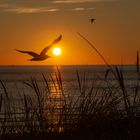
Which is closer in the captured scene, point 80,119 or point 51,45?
point 80,119

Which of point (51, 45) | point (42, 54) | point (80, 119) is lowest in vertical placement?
point (80, 119)

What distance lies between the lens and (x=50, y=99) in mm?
9039

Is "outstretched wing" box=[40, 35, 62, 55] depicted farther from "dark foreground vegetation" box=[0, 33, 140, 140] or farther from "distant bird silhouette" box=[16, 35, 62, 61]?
"dark foreground vegetation" box=[0, 33, 140, 140]

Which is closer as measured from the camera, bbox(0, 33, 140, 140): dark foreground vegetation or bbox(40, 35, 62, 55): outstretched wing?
bbox(0, 33, 140, 140): dark foreground vegetation

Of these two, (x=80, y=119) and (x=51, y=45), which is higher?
(x=51, y=45)

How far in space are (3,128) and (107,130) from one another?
1.56 metres

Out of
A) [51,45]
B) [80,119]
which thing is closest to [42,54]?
[51,45]

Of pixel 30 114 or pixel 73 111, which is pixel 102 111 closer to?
pixel 73 111

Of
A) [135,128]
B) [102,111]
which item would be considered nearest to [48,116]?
[102,111]

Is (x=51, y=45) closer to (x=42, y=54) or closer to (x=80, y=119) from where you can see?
(x=42, y=54)

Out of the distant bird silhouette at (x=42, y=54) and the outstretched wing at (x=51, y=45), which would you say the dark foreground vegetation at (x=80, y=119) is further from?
the outstretched wing at (x=51, y=45)

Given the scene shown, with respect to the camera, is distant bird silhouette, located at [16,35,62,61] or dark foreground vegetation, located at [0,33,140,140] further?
distant bird silhouette, located at [16,35,62,61]

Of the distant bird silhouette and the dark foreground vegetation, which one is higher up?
the distant bird silhouette

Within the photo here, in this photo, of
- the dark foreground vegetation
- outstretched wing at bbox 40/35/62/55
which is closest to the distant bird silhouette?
outstretched wing at bbox 40/35/62/55
